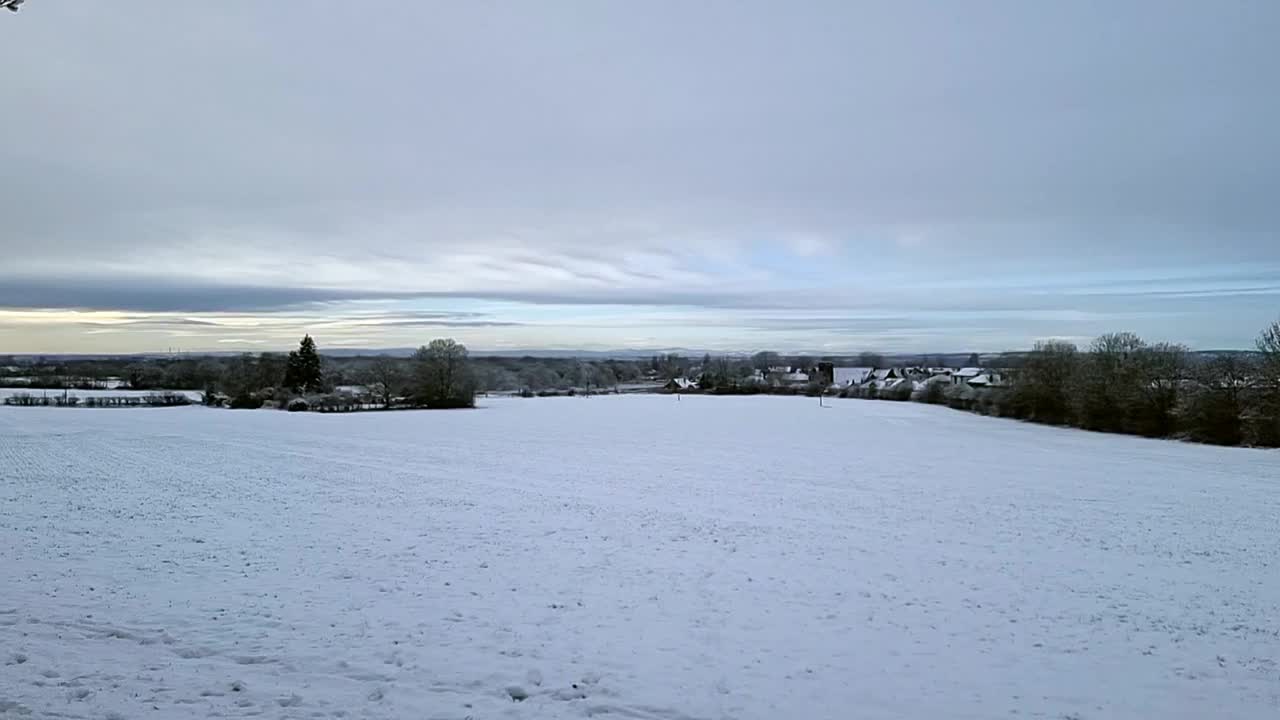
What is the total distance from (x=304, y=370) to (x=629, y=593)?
83.6 m

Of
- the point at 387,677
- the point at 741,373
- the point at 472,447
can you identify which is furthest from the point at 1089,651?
the point at 741,373

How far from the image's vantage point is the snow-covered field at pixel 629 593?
27.6ft

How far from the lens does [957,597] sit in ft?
41.7

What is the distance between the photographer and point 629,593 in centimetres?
1269

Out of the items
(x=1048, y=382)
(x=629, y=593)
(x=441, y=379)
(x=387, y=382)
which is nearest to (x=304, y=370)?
(x=387, y=382)

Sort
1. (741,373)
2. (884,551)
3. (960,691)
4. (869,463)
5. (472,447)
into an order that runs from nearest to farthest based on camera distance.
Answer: (960,691), (884,551), (869,463), (472,447), (741,373)

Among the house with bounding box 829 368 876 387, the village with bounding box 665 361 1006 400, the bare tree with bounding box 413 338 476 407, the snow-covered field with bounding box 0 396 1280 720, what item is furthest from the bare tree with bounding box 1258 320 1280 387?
the house with bounding box 829 368 876 387

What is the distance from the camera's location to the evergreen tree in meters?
86.1


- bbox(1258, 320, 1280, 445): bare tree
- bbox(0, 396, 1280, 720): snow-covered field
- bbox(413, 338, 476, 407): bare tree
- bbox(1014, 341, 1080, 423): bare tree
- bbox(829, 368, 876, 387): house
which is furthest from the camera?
bbox(829, 368, 876, 387): house

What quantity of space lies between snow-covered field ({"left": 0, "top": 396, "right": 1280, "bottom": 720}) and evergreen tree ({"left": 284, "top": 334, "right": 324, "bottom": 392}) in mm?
58107

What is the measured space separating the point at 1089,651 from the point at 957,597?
259 centimetres

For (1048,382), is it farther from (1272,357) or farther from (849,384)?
(849,384)

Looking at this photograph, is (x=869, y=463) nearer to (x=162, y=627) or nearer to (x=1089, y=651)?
(x=1089, y=651)

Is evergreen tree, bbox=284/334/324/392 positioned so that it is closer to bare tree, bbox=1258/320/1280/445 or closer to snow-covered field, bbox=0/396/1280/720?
snow-covered field, bbox=0/396/1280/720
